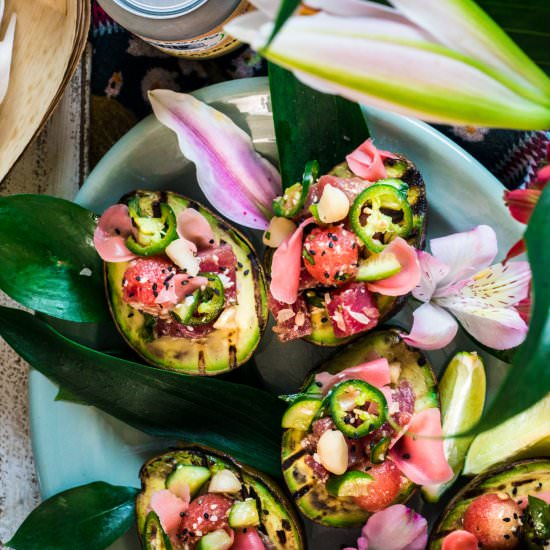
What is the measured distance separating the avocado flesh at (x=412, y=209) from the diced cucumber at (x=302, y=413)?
7 centimetres

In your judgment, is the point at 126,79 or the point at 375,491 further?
the point at 126,79

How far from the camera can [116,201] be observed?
0.85 meters

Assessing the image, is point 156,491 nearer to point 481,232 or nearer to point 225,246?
point 225,246

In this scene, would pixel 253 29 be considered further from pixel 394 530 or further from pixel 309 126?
pixel 394 530

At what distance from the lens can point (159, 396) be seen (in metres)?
0.78

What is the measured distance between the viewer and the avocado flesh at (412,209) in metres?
0.76

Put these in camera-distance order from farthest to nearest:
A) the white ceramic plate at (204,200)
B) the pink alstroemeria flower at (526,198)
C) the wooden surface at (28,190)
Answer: the wooden surface at (28,190)
the white ceramic plate at (204,200)
the pink alstroemeria flower at (526,198)

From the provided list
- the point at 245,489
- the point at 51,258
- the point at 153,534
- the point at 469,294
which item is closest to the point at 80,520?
the point at 153,534

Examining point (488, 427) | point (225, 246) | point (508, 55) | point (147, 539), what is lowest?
point (147, 539)

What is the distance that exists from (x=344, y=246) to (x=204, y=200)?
236mm

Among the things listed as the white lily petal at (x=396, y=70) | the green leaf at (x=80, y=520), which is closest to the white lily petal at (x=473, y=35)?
the white lily petal at (x=396, y=70)

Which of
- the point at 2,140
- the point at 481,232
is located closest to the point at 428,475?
the point at 481,232

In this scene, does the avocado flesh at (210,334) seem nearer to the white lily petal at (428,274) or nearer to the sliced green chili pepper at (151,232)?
the sliced green chili pepper at (151,232)

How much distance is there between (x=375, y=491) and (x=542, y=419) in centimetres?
20
